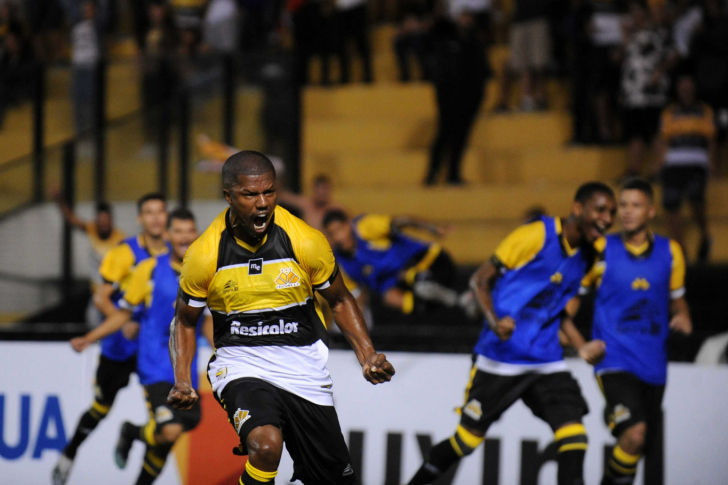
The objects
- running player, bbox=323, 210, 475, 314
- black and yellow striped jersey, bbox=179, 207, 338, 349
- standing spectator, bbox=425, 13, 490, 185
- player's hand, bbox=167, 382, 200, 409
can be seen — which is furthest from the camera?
standing spectator, bbox=425, 13, 490, 185

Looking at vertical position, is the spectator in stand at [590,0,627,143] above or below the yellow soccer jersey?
above

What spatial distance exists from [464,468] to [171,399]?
315 centimetres

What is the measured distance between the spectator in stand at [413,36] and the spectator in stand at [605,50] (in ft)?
8.02

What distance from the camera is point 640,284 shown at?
260 inches

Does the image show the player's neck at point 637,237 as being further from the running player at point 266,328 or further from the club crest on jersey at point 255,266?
the club crest on jersey at point 255,266

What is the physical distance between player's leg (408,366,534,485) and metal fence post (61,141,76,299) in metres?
6.29

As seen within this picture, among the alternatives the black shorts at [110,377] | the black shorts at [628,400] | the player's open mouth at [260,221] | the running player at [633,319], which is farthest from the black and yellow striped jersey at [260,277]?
the black shorts at [110,377]

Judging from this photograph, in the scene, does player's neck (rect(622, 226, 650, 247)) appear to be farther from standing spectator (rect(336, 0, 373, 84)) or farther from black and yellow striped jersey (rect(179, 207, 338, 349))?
standing spectator (rect(336, 0, 373, 84))

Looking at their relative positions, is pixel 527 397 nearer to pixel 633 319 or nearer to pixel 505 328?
pixel 505 328

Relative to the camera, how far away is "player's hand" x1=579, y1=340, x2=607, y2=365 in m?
6.37

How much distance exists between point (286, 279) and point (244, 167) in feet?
2.04

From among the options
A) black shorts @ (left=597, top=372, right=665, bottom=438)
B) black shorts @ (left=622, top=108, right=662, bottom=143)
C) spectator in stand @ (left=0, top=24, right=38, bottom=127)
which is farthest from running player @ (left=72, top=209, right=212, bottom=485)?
black shorts @ (left=622, top=108, right=662, bottom=143)

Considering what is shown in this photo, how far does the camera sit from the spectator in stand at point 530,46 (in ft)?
43.7

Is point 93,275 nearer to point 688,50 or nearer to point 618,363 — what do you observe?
point 618,363
